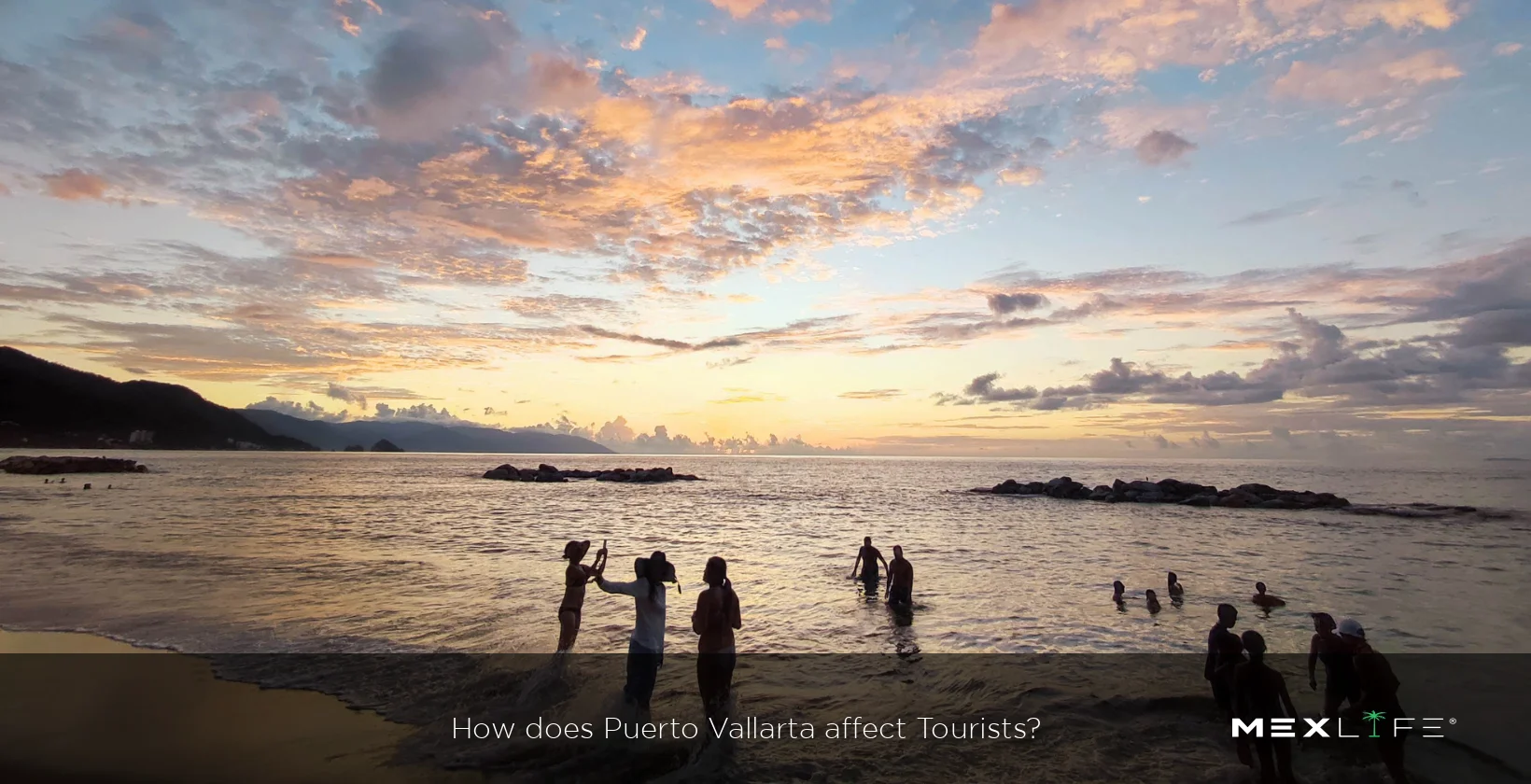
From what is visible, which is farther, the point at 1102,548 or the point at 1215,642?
the point at 1102,548

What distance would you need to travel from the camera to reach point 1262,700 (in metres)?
7.87

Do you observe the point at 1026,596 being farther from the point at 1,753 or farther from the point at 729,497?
the point at 729,497

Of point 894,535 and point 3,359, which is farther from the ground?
point 3,359

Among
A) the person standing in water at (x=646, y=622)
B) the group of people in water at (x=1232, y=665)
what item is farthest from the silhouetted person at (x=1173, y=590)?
the person standing in water at (x=646, y=622)

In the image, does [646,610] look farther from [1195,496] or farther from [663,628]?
[1195,496]

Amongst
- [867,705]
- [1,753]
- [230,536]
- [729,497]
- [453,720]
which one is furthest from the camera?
[729,497]

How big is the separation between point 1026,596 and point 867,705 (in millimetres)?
11037

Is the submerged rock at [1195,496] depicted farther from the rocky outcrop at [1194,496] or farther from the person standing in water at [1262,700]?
the person standing in water at [1262,700]

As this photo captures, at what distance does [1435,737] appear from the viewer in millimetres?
10227

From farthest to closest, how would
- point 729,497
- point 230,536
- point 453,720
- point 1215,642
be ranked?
point 729,497
point 230,536
point 453,720
point 1215,642

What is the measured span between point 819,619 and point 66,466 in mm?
106375

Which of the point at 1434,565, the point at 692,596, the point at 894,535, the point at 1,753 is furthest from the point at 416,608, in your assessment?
the point at 1434,565

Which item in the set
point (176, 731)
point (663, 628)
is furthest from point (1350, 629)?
point (176, 731)

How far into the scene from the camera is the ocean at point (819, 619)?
373 inches
